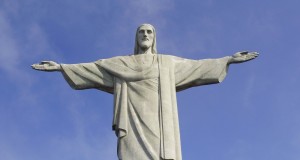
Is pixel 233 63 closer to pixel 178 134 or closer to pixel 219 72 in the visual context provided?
pixel 219 72

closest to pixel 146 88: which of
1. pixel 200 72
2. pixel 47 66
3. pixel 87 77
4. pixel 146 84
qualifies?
pixel 146 84

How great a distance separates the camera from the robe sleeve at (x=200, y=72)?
54.3ft

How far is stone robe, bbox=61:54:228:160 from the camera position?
15070 millimetres

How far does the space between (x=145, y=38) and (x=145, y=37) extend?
0.09ft

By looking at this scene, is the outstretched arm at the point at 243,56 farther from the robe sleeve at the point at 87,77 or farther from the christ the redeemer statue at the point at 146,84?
the robe sleeve at the point at 87,77

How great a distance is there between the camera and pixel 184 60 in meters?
17.0

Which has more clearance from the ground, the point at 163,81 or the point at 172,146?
the point at 163,81

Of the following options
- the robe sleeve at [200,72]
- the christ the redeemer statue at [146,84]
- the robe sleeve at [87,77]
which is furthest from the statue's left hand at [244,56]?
the robe sleeve at [87,77]

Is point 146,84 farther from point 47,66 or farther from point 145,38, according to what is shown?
point 47,66

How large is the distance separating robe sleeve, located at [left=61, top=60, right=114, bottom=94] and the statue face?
4.39 ft

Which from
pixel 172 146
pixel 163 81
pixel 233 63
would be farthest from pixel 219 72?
pixel 172 146

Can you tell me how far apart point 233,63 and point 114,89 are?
11.0 ft

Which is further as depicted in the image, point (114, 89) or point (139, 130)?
point (114, 89)

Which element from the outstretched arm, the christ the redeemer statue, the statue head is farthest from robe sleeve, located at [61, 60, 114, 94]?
the outstretched arm
